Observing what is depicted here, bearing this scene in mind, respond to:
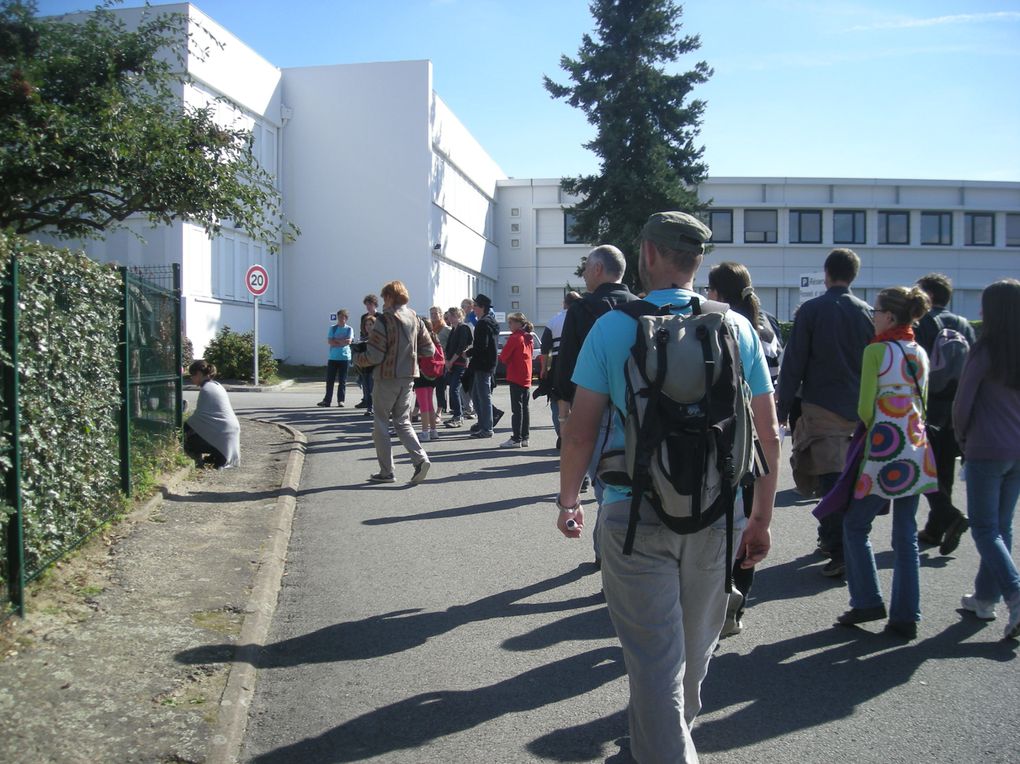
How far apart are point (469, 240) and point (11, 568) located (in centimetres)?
3759

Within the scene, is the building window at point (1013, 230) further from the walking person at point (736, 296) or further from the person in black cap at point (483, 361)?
the walking person at point (736, 296)

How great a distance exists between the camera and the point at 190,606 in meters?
5.38

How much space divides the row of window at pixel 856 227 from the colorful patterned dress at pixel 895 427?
43021 mm

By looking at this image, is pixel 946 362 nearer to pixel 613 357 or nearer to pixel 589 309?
pixel 589 309

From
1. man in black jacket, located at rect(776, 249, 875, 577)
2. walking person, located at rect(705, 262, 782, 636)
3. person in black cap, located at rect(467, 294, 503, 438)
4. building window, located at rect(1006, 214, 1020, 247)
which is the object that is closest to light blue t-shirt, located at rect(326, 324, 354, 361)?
person in black cap, located at rect(467, 294, 503, 438)

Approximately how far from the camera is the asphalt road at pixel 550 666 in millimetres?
3801

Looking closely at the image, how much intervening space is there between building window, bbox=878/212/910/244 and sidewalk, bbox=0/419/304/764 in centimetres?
4665

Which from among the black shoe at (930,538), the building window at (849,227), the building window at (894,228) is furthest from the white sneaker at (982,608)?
the building window at (894,228)

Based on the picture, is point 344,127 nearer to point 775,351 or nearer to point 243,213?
point 243,213

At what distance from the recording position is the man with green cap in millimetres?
2877

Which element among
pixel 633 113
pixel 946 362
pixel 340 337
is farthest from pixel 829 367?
pixel 633 113

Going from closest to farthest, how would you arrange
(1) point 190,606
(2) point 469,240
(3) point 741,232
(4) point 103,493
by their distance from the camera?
(1) point 190,606, (4) point 103,493, (2) point 469,240, (3) point 741,232

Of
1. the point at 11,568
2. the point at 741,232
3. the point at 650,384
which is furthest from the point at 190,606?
the point at 741,232

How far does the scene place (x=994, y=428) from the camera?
196 inches
